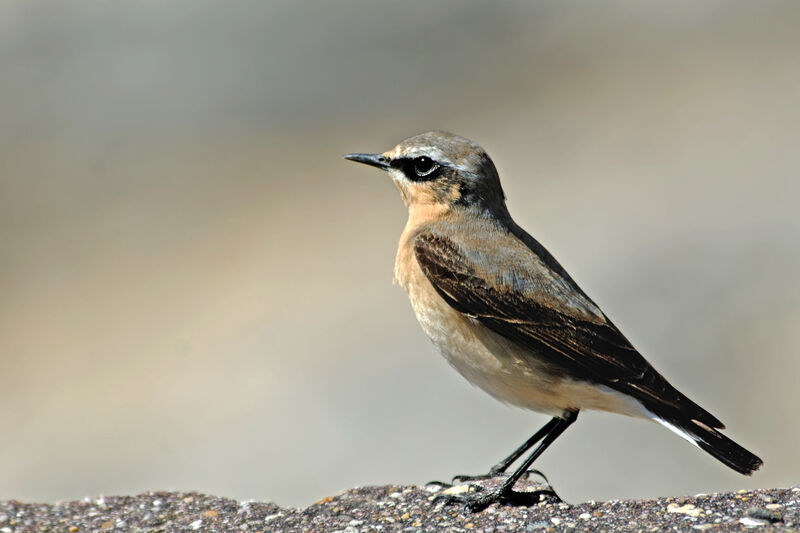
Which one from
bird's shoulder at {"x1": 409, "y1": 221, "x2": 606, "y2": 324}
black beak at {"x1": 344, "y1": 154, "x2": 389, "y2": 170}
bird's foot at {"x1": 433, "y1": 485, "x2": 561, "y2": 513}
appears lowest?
bird's foot at {"x1": 433, "y1": 485, "x2": 561, "y2": 513}

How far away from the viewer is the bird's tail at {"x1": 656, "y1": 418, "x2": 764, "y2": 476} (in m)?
7.22

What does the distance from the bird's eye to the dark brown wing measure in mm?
784

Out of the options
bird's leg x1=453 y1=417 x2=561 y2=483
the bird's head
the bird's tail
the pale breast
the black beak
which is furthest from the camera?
the black beak

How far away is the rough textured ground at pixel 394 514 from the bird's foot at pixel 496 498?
0.06 m

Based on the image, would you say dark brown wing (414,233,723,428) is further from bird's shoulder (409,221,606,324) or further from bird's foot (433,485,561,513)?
bird's foot (433,485,561,513)

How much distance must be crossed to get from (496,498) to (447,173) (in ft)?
7.92

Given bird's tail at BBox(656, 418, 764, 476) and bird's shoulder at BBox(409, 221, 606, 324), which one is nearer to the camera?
bird's tail at BBox(656, 418, 764, 476)

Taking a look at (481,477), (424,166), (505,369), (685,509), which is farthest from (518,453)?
(424,166)

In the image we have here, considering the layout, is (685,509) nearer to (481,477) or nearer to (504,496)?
(504,496)

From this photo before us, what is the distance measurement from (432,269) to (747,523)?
2.67m

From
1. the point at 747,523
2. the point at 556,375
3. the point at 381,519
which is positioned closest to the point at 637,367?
the point at 556,375

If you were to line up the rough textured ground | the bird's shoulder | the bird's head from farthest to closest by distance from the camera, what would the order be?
the bird's head
the bird's shoulder
the rough textured ground

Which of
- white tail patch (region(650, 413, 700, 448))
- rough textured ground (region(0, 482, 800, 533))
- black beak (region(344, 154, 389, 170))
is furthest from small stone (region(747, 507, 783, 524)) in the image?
black beak (region(344, 154, 389, 170))

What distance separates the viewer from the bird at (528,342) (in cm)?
746
